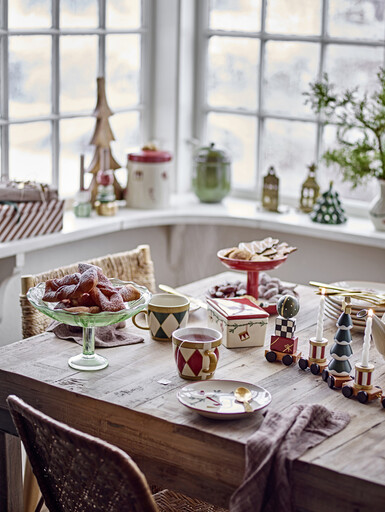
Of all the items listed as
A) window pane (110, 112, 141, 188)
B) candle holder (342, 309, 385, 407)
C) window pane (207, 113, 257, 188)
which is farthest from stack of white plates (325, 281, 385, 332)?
window pane (110, 112, 141, 188)

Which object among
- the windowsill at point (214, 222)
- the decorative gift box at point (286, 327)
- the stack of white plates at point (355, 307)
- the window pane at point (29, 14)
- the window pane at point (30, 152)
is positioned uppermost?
the window pane at point (29, 14)

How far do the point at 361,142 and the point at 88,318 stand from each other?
5.67ft

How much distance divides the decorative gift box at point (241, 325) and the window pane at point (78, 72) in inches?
63.7

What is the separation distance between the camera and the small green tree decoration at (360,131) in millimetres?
3160

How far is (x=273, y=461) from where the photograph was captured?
157cm

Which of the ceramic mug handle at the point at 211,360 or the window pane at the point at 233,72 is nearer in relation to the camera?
the ceramic mug handle at the point at 211,360

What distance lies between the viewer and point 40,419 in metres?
1.54

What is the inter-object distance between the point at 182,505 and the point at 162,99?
2.20 meters

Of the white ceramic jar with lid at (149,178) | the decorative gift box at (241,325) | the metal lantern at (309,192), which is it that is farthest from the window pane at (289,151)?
the decorative gift box at (241,325)

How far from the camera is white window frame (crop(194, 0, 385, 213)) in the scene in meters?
3.51

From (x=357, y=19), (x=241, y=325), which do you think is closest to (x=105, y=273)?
(x=241, y=325)

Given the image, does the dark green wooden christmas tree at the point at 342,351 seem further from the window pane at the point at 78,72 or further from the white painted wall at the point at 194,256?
the window pane at the point at 78,72

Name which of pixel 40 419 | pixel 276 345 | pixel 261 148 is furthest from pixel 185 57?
pixel 40 419

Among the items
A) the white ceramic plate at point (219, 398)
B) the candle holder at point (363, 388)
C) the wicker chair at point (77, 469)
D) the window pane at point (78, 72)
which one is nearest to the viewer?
A: the wicker chair at point (77, 469)
